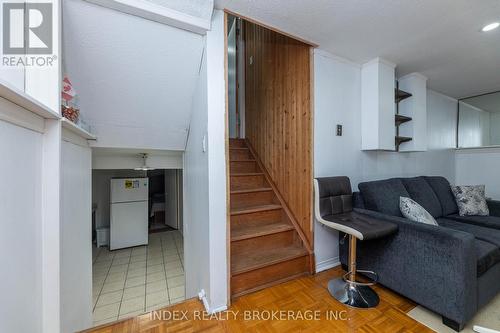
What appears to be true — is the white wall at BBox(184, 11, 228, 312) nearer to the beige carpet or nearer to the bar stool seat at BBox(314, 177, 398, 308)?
the bar stool seat at BBox(314, 177, 398, 308)

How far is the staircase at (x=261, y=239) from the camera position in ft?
5.96

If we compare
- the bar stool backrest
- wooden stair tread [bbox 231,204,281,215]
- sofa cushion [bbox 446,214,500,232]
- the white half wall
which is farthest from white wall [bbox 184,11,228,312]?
the white half wall

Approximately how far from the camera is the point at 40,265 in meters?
1.07

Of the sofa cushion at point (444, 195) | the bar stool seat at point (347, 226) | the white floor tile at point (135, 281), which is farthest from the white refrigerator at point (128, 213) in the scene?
the sofa cushion at point (444, 195)

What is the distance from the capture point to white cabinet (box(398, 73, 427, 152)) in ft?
8.96

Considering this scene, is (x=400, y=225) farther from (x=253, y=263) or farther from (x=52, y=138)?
(x=52, y=138)

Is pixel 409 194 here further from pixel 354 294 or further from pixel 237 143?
pixel 237 143

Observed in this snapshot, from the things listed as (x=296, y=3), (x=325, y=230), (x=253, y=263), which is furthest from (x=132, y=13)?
(x=325, y=230)

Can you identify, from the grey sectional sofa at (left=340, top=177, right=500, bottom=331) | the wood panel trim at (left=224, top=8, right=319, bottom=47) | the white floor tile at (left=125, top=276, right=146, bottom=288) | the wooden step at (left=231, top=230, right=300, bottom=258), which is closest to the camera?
the grey sectional sofa at (left=340, top=177, right=500, bottom=331)

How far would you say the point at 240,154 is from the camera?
3299 millimetres

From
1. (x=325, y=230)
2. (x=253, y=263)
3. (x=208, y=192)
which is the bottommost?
(x=253, y=263)

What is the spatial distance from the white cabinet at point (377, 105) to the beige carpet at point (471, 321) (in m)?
1.54

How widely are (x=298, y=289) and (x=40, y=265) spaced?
70.5 inches

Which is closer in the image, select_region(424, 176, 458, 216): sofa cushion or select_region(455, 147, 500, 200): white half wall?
select_region(424, 176, 458, 216): sofa cushion
